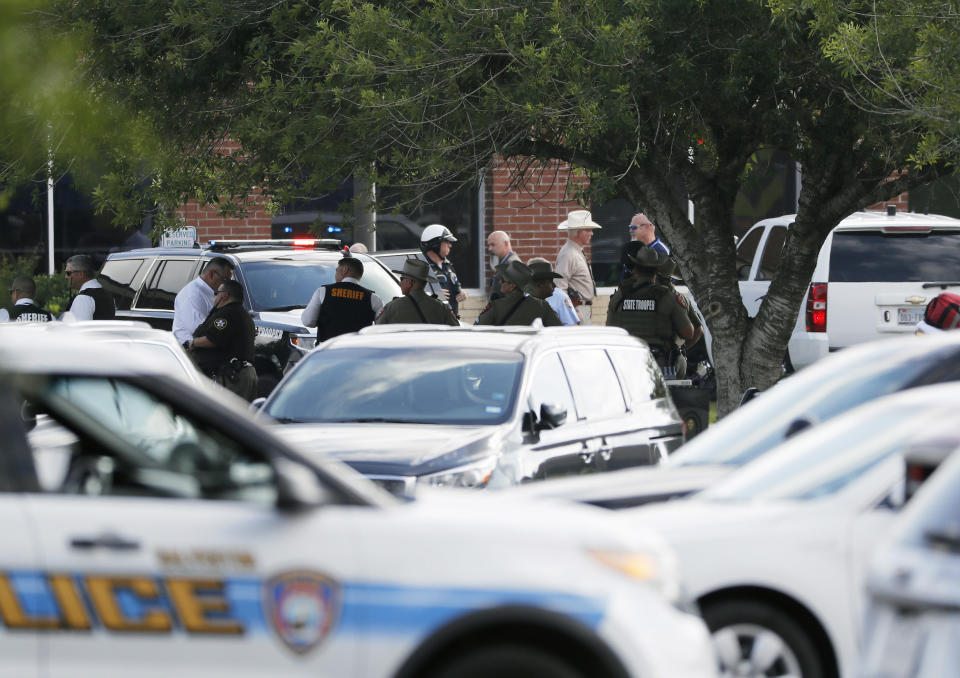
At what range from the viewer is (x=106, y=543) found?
429 cm

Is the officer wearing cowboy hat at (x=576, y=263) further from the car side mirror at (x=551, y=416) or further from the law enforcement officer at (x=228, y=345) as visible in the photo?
the car side mirror at (x=551, y=416)

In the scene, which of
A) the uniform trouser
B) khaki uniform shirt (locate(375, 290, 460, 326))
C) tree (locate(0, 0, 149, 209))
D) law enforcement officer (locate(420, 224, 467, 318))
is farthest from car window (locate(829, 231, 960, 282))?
tree (locate(0, 0, 149, 209))

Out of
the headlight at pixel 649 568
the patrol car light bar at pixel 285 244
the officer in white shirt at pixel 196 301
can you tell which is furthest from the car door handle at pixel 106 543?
the patrol car light bar at pixel 285 244

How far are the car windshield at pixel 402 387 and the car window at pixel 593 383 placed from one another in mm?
521

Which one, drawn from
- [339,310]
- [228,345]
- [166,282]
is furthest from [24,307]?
[166,282]

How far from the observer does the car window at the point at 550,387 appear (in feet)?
31.6

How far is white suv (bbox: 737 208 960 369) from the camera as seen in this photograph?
1614cm

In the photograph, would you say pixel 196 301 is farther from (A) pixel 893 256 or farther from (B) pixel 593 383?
(A) pixel 893 256

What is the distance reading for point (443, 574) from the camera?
14.4 feet

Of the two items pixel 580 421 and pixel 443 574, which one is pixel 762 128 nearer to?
pixel 580 421

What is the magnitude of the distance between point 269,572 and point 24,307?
10117mm

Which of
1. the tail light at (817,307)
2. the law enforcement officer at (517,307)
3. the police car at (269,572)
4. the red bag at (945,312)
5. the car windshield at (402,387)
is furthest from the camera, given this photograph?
the tail light at (817,307)

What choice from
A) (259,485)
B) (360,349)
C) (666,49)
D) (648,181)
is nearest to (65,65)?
(259,485)

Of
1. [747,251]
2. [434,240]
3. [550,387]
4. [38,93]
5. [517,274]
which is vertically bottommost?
[550,387]
